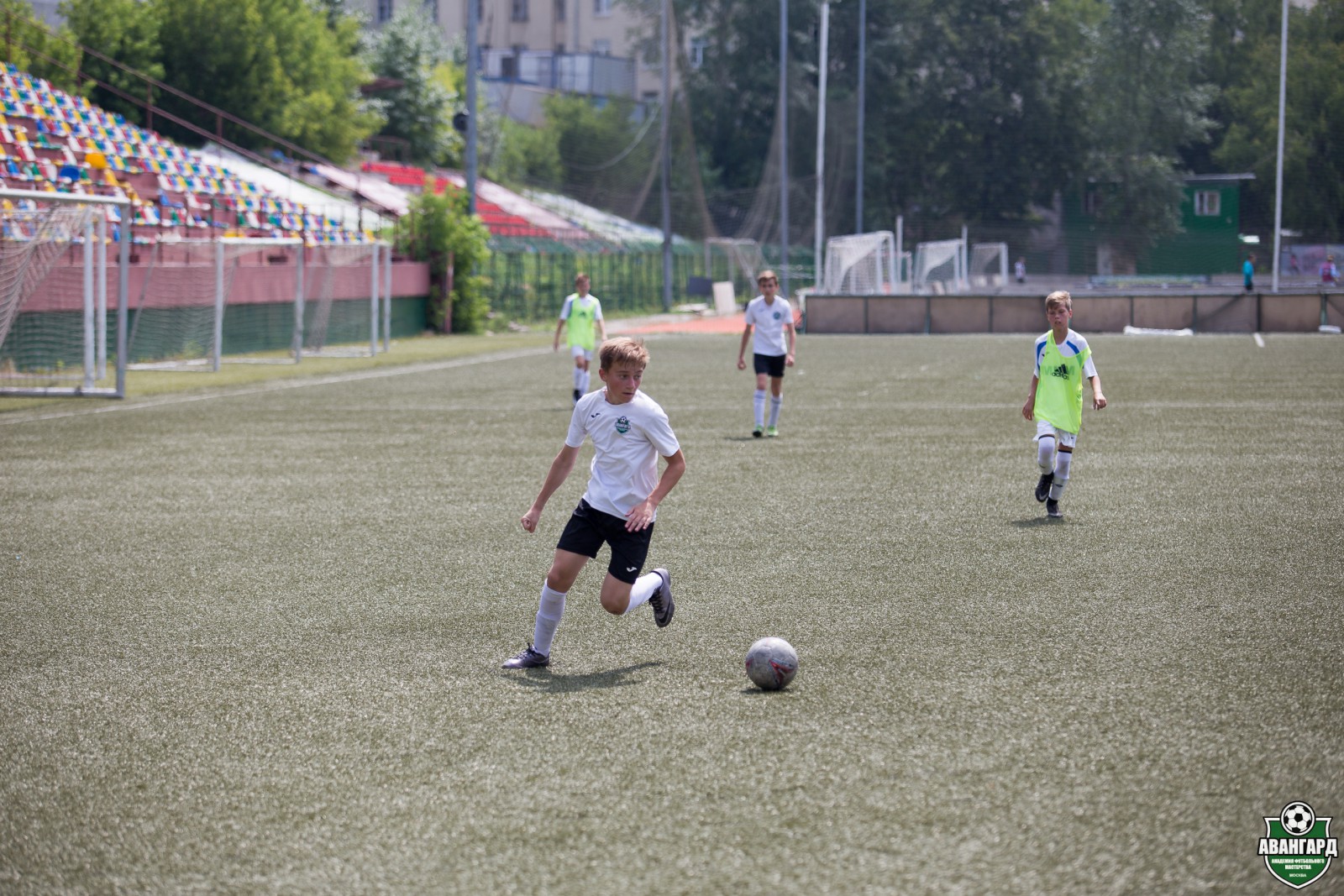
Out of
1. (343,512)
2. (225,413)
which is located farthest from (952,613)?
(225,413)

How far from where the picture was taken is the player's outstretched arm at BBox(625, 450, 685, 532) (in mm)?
6625

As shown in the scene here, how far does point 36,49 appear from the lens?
41000mm

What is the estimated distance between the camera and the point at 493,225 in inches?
2025

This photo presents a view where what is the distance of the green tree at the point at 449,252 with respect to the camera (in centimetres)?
3956

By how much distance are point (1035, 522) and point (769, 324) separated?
6.49 m

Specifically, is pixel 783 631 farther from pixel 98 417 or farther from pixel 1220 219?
pixel 1220 219

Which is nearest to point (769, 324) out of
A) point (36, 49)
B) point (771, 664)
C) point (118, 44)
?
point (771, 664)

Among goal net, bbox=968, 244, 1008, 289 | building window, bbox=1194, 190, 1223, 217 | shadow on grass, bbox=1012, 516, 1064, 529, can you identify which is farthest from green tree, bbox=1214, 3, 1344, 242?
shadow on grass, bbox=1012, 516, 1064, 529

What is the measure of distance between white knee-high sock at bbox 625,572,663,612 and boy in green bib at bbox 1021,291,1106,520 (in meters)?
4.80

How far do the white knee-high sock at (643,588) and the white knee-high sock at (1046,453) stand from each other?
477 centimetres

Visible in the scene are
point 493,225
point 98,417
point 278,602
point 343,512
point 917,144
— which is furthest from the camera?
point 917,144

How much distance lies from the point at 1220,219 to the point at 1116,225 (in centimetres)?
426

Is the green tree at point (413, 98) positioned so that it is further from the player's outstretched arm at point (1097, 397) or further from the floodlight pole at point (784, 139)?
the player's outstretched arm at point (1097, 397)

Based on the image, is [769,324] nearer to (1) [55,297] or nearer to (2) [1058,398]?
(2) [1058,398]
